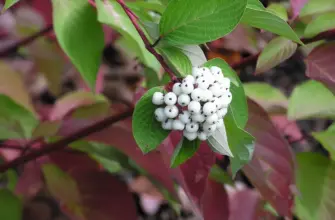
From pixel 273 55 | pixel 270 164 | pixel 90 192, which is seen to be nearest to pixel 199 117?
pixel 273 55

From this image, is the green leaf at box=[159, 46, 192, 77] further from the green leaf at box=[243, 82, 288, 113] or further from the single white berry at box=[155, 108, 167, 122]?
the green leaf at box=[243, 82, 288, 113]

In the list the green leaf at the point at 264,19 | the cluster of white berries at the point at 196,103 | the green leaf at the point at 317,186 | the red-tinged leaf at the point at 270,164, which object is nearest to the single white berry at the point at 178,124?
Answer: the cluster of white berries at the point at 196,103

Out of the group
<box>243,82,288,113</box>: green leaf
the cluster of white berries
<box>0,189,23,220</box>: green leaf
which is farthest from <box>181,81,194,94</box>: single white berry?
<box>0,189,23,220</box>: green leaf

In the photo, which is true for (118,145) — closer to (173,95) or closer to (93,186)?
(93,186)

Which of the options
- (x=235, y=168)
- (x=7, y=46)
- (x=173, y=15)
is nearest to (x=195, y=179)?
(x=235, y=168)

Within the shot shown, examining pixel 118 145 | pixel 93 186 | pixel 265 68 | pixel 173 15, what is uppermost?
pixel 173 15

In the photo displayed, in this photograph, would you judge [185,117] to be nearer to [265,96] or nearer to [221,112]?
[221,112]

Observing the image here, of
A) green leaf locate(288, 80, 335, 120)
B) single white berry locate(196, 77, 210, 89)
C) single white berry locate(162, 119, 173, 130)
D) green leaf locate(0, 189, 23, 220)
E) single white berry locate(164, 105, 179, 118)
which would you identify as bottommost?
green leaf locate(0, 189, 23, 220)
